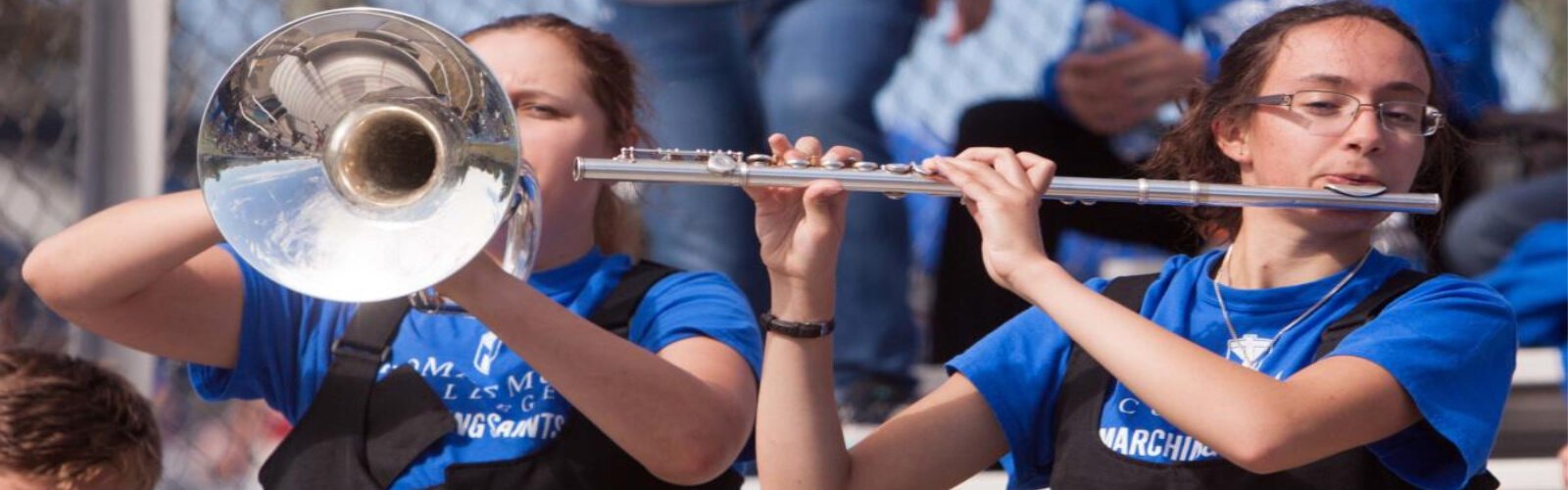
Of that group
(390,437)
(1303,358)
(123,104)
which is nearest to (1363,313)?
(1303,358)

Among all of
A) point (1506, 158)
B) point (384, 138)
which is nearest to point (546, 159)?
point (384, 138)

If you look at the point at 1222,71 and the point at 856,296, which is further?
the point at 856,296

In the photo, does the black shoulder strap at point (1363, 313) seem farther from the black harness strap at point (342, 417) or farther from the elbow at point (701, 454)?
→ the black harness strap at point (342, 417)

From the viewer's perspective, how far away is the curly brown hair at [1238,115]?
2273 mm

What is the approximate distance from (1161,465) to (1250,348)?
167 mm

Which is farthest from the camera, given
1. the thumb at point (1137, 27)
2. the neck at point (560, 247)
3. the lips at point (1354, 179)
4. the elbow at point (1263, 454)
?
the thumb at point (1137, 27)

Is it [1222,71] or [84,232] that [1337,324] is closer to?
[1222,71]

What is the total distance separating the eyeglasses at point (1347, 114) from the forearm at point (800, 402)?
57 cm

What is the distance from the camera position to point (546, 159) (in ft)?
7.88

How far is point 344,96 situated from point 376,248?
20cm

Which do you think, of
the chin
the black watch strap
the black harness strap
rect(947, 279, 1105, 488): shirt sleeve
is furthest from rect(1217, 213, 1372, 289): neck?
the black harness strap

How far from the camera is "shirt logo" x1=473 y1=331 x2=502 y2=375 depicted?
91.4 inches

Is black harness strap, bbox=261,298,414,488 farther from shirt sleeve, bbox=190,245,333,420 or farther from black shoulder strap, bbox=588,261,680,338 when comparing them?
black shoulder strap, bbox=588,261,680,338

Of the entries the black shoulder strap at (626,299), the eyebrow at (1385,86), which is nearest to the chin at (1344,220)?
the eyebrow at (1385,86)
